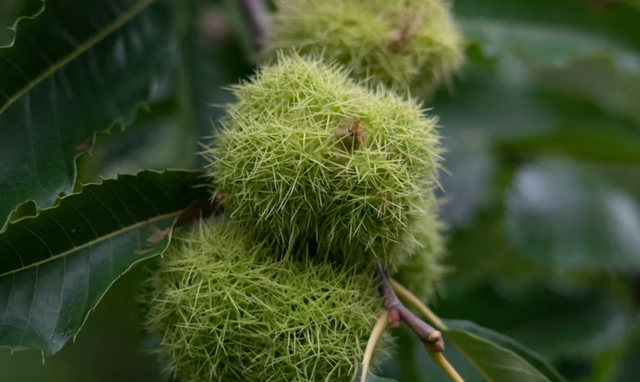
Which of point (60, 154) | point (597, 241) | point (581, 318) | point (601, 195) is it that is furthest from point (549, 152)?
point (60, 154)

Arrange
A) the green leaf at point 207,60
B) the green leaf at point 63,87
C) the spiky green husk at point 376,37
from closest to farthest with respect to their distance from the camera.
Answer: the green leaf at point 63,87 → the spiky green husk at point 376,37 → the green leaf at point 207,60

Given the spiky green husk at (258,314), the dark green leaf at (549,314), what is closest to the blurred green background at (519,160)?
the dark green leaf at (549,314)

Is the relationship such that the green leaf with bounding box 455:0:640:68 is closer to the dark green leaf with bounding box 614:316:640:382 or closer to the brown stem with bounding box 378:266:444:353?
the dark green leaf with bounding box 614:316:640:382

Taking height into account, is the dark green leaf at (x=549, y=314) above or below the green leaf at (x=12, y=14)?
below

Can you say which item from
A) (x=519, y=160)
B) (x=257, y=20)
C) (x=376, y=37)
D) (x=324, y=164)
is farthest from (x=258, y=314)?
(x=519, y=160)

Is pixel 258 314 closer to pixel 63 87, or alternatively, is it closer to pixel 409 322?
pixel 409 322

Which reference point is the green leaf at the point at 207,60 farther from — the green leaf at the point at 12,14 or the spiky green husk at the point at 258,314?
the spiky green husk at the point at 258,314

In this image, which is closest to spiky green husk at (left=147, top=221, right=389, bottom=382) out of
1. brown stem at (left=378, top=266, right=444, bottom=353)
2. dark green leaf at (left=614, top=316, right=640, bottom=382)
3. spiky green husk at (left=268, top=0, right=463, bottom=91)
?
brown stem at (left=378, top=266, right=444, bottom=353)
